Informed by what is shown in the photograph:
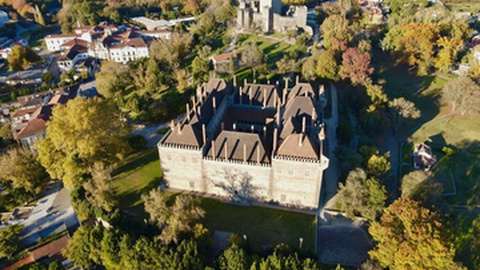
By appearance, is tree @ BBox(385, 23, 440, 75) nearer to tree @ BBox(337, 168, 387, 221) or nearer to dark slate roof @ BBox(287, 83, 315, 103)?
dark slate roof @ BBox(287, 83, 315, 103)

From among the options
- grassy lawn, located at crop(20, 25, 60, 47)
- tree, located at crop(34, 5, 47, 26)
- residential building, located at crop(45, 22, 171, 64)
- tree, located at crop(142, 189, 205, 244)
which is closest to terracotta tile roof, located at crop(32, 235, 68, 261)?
tree, located at crop(142, 189, 205, 244)

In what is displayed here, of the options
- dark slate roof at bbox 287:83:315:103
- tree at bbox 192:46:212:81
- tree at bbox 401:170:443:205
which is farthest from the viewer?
tree at bbox 192:46:212:81

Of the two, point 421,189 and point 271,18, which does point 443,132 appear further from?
point 271,18

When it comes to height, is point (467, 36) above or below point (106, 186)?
above

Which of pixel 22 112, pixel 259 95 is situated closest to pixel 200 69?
pixel 259 95

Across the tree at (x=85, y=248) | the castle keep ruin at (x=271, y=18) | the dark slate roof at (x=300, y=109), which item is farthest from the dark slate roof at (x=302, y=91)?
the castle keep ruin at (x=271, y=18)

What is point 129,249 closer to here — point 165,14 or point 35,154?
point 35,154

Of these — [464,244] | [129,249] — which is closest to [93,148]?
[129,249]

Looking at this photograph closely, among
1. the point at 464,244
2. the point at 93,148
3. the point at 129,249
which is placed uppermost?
the point at 93,148
